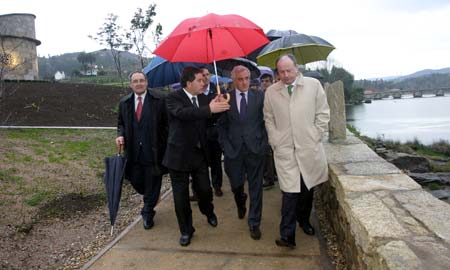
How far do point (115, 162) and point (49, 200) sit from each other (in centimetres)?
170

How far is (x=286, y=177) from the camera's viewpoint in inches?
137

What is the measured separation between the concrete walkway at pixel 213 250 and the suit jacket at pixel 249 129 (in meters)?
0.90

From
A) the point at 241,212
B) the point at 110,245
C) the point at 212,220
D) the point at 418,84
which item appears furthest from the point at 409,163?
the point at 418,84

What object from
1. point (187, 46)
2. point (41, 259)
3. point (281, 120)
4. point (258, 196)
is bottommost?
point (41, 259)

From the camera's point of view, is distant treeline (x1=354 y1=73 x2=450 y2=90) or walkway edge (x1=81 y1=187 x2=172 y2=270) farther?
distant treeline (x1=354 y1=73 x2=450 y2=90)

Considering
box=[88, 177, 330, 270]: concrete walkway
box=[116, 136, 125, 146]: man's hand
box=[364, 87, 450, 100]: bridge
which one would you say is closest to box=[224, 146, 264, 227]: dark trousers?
box=[88, 177, 330, 270]: concrete walkway

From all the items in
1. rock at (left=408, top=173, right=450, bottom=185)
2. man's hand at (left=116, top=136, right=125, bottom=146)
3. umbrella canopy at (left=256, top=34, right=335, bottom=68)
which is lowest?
rock at (left=408, top=173, right=450, bottom=185)

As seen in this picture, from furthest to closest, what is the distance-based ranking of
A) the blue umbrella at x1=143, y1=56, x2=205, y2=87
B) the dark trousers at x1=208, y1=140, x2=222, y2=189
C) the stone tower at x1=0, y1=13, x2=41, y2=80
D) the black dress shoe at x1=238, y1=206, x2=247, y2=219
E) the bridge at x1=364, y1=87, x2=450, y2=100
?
the bridge at x1=364, y1=87, x2=450, y2=100 → the stone tower at x1=0, y1=13, x2=41, y2=80 → the blue umbrella at x1=143, y1=56, x2=205, y2=87 → the dark trousers at x1=208, y1=140, x2=222, y2=189 → the black dress shoe at x1=238, y1=206, x2=247, y2=219

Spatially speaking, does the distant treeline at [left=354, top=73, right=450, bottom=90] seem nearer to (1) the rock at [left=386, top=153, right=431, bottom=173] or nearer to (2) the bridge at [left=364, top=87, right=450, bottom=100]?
(2) the bridge at [left=364, top=87, right=450, bottom=100]

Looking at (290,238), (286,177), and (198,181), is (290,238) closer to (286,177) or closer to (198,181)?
(286,177)

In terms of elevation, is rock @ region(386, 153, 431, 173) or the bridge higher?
the bridge

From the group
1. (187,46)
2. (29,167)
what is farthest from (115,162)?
(29,167)

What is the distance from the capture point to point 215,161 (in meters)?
5.28

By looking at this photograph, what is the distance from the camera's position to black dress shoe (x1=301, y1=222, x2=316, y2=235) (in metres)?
3.90
